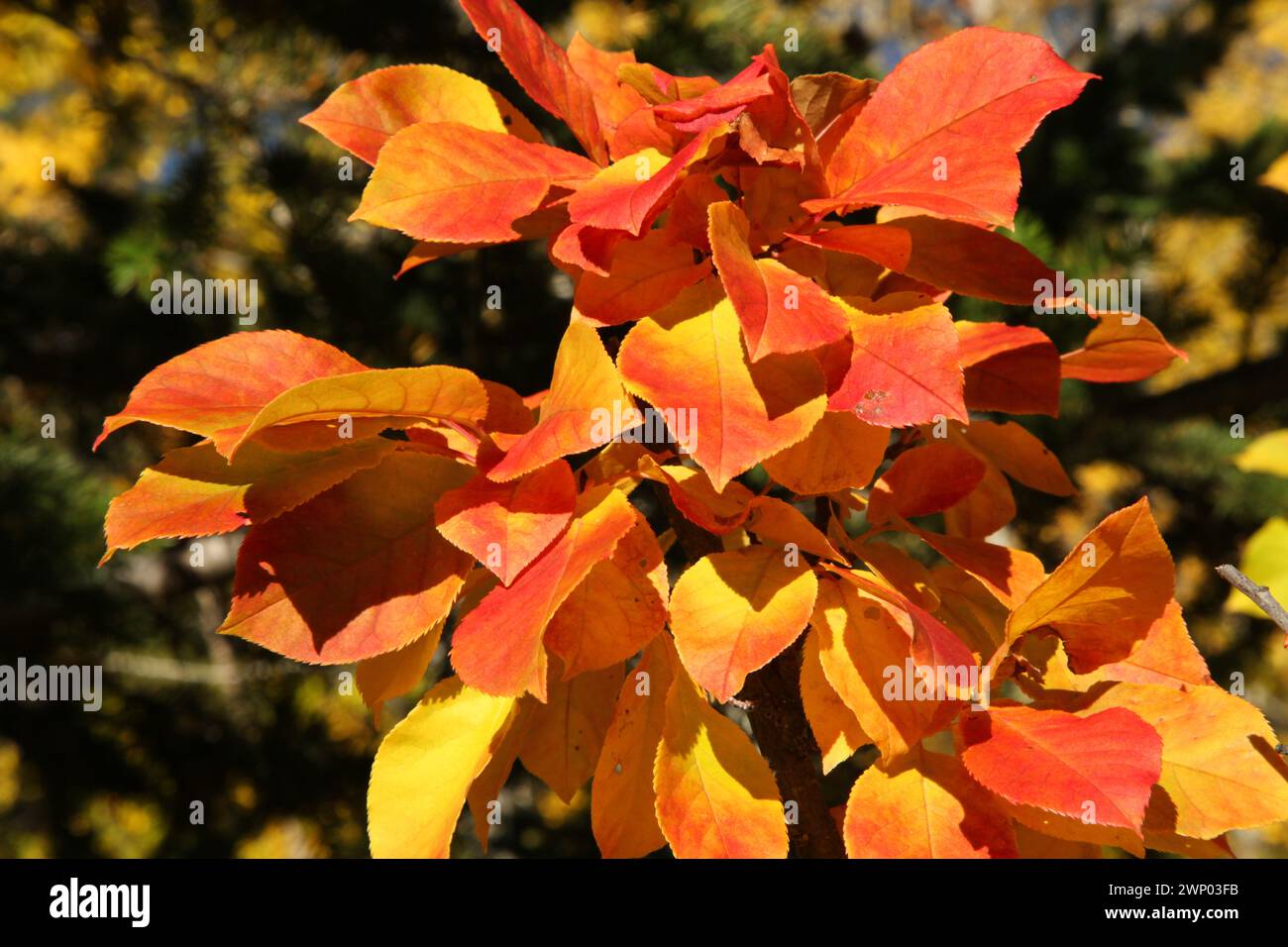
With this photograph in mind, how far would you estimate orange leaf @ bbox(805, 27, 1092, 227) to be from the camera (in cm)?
31

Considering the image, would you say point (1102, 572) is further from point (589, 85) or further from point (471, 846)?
point (471, 846)

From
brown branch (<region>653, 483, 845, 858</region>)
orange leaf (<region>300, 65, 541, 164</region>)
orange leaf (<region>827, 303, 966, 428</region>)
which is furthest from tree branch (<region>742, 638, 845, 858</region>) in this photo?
orange leaf (<region>300, 65, 541, 164</region>)

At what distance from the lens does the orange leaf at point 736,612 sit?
11.4 inches

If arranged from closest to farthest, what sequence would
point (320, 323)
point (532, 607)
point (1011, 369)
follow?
point (532, 607)
point (1011, 369)
point (320, 323)

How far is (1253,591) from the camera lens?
346 millimetres

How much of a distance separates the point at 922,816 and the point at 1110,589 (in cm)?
8

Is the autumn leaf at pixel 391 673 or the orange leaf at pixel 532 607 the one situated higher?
the orange leaf at pixel 532 607

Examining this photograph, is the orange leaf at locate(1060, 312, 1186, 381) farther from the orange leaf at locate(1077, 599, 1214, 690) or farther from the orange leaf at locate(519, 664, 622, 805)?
the orange leaf at locate(519, 664, 622, 805)

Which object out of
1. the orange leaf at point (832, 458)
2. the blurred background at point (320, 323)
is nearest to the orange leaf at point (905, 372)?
the orange leaf at point (832, 458)

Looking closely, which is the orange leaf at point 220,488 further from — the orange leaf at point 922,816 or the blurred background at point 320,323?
the blurred background at point 320,323

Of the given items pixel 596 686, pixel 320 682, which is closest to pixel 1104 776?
pixel 596 686

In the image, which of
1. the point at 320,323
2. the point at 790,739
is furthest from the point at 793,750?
the point at 320,323

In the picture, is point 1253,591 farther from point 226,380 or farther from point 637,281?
point 226,380

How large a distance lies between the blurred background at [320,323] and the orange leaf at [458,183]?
0.44 m
